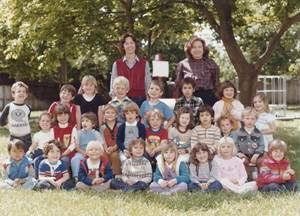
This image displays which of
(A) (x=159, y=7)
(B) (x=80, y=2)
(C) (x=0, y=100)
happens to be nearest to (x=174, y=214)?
(B) (x=80, y=2)

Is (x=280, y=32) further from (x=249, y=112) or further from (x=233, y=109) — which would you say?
(x=249, y=112)

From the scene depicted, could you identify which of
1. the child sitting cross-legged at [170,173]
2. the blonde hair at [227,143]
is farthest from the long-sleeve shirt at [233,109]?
the child sitting cross-legged at [170,173]

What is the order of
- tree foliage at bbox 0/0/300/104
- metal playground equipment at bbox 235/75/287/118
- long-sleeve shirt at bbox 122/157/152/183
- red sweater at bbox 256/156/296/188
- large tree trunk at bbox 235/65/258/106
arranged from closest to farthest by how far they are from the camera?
red sweater at bbox 256/156/296/188 < long-sleeve shirt at bbox 122/157/152/183 < tree foliage at bbox 0/0/300/104 < large tree trunk at bbox 235/65/258/106 < metal playground equipment at bbox 235/75/287/118

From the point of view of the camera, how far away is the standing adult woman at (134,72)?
307 inches

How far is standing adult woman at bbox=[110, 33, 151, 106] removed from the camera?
7.80 metres

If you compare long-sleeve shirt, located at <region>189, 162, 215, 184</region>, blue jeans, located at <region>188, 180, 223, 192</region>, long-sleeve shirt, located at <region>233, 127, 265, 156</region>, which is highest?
long-sleeve shirt, located at <region>233, 127, 265, 156</region>

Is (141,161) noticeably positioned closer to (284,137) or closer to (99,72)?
(284,137)

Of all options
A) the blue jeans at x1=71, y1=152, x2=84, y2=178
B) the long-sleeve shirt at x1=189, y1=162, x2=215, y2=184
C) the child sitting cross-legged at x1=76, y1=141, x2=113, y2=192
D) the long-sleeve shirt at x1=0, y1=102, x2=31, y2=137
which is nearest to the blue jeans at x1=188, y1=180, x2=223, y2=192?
the long-sleeve shirt at x1=189, y1=162, x2=215, y2=184

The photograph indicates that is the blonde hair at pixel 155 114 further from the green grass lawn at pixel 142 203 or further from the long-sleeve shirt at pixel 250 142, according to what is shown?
the green grass lawn at pixel 142 203

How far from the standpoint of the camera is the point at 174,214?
5309 millimetres

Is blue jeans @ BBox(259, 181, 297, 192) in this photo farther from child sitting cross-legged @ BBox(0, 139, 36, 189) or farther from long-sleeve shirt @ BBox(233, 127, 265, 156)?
child sitting cross-legged @ BBox(0, 139, 36, 189)

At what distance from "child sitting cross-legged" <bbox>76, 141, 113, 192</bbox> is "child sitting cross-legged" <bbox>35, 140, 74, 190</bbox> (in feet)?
0.66

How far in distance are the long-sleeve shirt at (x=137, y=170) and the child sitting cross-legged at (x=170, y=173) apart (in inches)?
4.2

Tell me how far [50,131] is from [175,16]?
8794 millimetres
